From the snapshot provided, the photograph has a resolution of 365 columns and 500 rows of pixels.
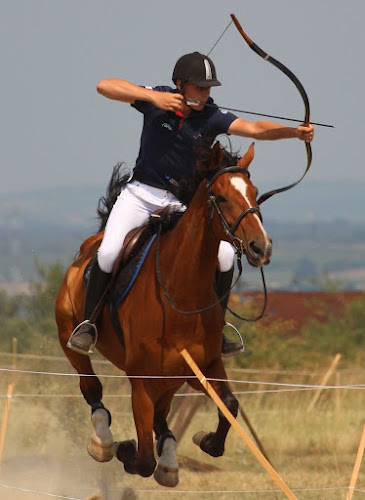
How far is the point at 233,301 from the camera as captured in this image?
2016 centimetres

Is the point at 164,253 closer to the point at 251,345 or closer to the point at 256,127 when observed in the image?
the point at 256,127

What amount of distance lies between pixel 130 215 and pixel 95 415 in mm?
1458

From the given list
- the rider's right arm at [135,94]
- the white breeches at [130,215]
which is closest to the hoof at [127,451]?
the white breeches at [130,215]

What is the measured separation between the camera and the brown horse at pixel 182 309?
23.7 feet

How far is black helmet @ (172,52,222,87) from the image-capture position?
7648mm

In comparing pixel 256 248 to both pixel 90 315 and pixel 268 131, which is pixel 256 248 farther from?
pixel 90 315

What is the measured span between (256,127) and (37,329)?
988 centimetres

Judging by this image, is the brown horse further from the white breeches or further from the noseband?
the white breeches

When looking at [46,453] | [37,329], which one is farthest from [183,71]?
[37,329]

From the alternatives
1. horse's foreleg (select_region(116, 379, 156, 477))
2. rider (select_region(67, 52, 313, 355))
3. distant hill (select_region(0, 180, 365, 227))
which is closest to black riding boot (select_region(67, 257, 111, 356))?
rider (select_region(67, 52, 313, 355))

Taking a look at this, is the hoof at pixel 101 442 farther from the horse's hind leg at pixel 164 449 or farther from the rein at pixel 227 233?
the rein at pixel 227 233

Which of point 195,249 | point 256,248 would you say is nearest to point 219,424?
point 195,249

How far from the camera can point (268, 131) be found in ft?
25.0

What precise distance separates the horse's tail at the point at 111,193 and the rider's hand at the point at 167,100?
83.9 inches
